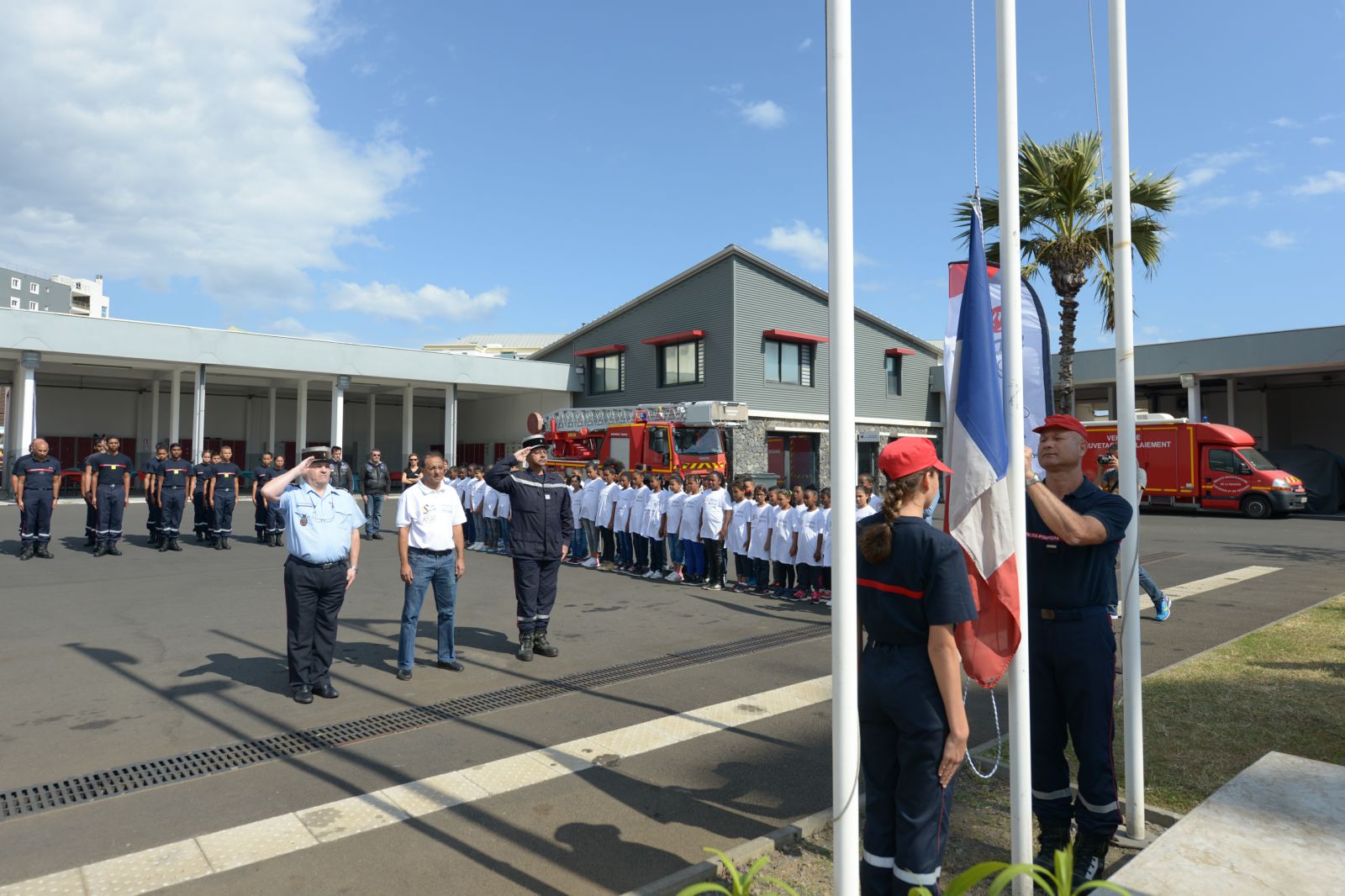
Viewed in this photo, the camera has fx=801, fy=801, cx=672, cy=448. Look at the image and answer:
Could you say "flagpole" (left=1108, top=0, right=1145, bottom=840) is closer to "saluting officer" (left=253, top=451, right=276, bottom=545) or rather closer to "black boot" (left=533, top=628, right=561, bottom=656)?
"black boot" (left=533, top=628, right=561, bottom=656)

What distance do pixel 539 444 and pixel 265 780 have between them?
408cm

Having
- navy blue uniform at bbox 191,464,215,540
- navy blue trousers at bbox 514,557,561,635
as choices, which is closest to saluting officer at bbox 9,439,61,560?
navy blue uniform at bbox 191,464,215,540

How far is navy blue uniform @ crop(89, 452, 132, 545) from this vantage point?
14531 millimetres

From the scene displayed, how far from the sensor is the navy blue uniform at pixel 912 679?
9.68 ft

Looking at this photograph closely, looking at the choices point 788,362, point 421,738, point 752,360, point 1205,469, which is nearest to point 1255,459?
point 1205,469

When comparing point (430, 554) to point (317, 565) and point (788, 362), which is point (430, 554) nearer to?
point (317, 565)

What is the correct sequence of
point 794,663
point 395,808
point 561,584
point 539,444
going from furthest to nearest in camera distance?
point 561,584 → point 539,444 → point 794,663 → point 395,808

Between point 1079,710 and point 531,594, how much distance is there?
5.29m

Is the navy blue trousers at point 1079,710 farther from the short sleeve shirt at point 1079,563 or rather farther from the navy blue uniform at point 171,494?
the navy blue uniform at point 171,494

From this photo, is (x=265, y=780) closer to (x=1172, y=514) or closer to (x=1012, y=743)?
(x=1012, y=743)

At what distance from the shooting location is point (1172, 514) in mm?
27844

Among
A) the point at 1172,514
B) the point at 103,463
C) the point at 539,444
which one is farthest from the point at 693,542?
the point at 1172,514

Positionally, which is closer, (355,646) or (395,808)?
(395,808)

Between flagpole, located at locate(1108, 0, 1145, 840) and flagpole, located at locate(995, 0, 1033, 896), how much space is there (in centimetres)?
94
